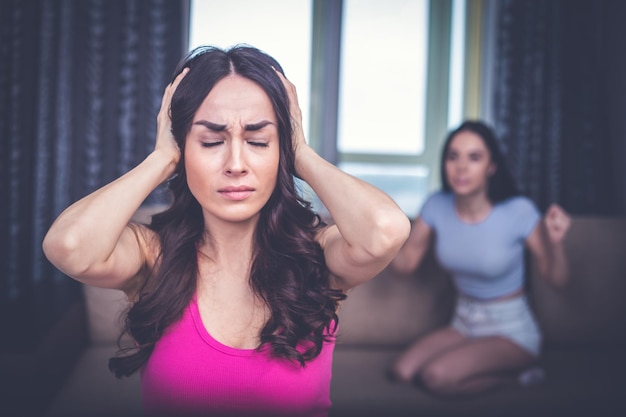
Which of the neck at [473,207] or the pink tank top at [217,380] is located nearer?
the pink tank top at [217,380]

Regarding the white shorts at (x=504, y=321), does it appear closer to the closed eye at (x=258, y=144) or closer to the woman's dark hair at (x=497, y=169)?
the woman's dark hair at (x=497, y=169)

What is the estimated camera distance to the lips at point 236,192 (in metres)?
1.05

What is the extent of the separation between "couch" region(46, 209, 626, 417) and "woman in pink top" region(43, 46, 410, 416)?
936 millimetres

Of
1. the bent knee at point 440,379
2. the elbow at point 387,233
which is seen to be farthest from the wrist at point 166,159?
the bent knee at point 440,379

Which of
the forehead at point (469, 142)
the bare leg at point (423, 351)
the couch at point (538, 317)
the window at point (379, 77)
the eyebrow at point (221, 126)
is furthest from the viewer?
the window at point (379, 77)

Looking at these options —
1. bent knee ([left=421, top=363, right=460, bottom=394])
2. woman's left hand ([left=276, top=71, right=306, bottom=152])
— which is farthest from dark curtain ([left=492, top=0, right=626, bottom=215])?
woman's left hand ([left=276, top=71, right=306, bottom=152])

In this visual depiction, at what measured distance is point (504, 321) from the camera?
2221 millimetres

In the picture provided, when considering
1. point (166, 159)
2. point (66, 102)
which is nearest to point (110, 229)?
point (166, 159)

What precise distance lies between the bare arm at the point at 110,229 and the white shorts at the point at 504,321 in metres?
1.51

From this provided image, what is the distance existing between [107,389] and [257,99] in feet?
4.25

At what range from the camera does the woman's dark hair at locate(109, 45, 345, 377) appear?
1.10m

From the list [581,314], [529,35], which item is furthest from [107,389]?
[529,35]

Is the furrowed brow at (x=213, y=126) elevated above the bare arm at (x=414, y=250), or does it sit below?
above

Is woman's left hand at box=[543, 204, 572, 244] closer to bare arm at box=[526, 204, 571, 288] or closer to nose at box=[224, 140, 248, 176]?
bare arm at box=[526, 204, 571, 288]
